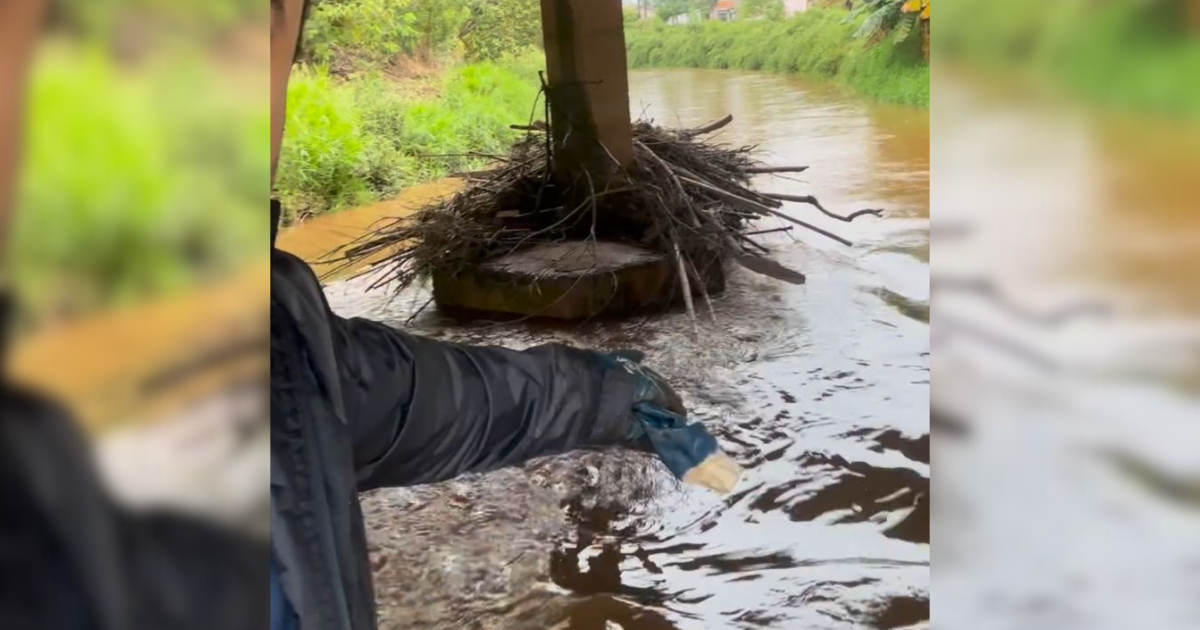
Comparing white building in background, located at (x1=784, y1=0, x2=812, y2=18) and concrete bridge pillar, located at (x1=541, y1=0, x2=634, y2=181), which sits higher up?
white building in background, located at (x1=784, y1=0, x2=812, y2=18)

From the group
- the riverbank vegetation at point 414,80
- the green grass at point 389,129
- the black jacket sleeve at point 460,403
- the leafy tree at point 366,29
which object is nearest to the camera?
the black jacket sleeve at point 460,403

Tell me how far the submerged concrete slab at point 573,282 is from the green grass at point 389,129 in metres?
1.55

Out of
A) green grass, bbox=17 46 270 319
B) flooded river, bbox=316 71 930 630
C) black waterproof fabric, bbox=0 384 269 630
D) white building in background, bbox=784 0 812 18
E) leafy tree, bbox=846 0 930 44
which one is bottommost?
flooded river, bbox=316 71 930 630

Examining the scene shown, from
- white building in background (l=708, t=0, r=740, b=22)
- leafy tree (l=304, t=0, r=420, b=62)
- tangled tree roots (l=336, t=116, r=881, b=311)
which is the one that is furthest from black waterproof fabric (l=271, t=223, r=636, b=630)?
white building in background (l=708, t=0, r=740, b=22)

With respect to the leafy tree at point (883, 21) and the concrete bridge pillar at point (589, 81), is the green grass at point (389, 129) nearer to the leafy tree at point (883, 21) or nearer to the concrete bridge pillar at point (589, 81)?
the concrete bridge pillar at point (589, 81)

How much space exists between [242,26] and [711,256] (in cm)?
A: 253

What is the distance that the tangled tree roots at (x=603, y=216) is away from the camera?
274 centimetres

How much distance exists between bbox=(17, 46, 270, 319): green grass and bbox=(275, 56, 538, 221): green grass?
155 inches

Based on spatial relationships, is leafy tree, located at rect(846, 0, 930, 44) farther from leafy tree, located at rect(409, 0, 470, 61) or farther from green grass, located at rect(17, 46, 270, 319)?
green grass, located at rect(17, 46, 270, 319)

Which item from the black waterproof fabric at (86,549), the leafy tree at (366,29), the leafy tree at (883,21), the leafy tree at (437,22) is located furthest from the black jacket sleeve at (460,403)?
the leafy tree at (437,22)

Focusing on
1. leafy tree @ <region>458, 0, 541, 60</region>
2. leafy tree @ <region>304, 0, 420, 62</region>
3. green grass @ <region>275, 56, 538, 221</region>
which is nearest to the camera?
green grass @ <region>275, 56, 538, 221</region>

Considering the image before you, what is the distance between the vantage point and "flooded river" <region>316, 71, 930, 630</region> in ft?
4.88

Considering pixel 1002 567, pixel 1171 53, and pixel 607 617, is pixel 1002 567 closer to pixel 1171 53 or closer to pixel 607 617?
pixel 1171 53

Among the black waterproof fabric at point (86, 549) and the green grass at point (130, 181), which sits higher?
the green grass at point (130, 181)
